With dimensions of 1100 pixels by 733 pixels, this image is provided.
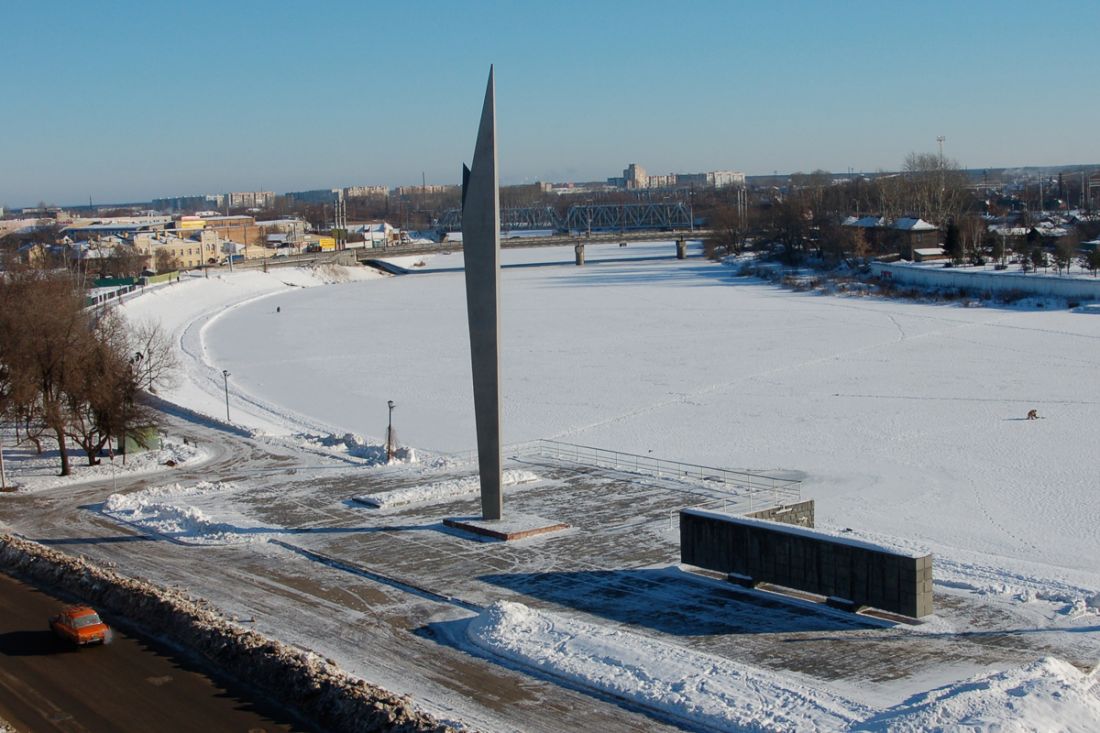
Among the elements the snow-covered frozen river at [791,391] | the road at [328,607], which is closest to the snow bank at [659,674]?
the road at [328,607]

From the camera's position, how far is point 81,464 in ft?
90.8

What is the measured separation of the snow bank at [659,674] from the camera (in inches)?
468

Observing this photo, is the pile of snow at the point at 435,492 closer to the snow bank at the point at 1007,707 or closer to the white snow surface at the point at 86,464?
the white snow surface at the point at 86,464

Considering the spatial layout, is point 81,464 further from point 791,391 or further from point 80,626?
point 791,391

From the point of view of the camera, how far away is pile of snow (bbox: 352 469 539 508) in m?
22.3

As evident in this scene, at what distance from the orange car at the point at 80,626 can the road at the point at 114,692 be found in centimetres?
14

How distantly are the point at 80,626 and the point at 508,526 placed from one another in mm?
7579

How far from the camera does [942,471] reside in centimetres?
2520

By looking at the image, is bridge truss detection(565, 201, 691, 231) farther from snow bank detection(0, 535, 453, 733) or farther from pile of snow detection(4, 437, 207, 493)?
snow bank detection(0, 535, 453, 733)

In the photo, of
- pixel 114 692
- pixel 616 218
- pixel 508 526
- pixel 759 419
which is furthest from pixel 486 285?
pixel 616 218

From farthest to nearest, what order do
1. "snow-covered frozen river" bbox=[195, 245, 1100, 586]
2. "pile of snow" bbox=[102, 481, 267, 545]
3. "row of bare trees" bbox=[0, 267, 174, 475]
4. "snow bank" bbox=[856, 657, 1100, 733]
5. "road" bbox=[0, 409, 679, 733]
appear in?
1. "row of bare trees" bbox=[0, 267, 174, 475]
2. "snow-covered frozen river" bbox=[195, 245, 1100, 586]
3. "pile of snow" bbox=[102, 481, 267, 545]
4. "road" bbox=[0, 409, 679, 733]
5. "snow bank" bbox=[856, 657, 1100, 733]

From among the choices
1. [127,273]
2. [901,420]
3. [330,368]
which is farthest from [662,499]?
→ [127,273]

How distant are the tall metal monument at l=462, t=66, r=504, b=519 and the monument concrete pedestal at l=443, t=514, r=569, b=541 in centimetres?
26

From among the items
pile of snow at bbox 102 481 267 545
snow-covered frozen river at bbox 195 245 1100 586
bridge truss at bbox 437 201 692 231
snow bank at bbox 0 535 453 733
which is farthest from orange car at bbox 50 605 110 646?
bridge truss at bbox 437 201 692 231
